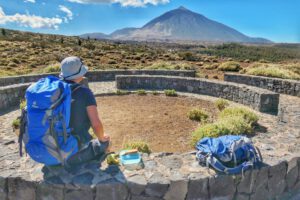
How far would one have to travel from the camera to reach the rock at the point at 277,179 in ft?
15.2

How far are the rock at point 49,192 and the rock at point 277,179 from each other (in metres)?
2.90

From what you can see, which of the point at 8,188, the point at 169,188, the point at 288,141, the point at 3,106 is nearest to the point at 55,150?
the point at 8,188

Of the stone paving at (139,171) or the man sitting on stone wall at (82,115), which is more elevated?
the man sitting on stone wall at (82,115)

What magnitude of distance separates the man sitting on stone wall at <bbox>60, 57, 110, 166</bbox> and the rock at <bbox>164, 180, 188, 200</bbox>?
98 centimetres

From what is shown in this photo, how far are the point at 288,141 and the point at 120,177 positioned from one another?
3.79 m

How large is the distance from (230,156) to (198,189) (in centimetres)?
61

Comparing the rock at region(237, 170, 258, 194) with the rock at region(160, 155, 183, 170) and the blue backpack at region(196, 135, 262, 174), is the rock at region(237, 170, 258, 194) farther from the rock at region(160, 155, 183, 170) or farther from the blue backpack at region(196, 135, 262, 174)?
the rock at region(160, 155, 183, 170)

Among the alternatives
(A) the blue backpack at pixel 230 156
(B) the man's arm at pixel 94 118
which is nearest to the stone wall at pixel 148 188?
(A) the blue backpack at pixel 230 156

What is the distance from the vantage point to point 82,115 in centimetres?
382

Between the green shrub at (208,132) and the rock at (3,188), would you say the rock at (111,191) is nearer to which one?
the rock at (3,188)

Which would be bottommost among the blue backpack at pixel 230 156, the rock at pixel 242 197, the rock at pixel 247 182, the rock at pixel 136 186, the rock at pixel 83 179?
the rock at pixel 242 197

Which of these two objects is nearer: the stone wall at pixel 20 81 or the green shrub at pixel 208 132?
the green shrub at pixel 208 132

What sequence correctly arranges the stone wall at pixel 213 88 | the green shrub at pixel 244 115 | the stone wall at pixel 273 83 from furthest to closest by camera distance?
the stone wall at pixel 273 83 → the stone wall at pixel 213 88 → the green shrub at pixel 244 115

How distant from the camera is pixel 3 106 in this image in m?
10.7
